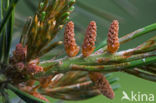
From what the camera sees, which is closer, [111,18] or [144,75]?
[144,75]

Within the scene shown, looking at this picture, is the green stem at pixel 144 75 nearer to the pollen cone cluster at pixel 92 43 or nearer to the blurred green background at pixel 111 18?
the pollen cone cluster at pixel 92 43

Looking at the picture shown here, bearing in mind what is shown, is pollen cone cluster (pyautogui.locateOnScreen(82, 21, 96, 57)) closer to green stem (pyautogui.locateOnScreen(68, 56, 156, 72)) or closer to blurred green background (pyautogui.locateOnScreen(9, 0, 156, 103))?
green stem (pyautogui.locateOnScreen(68, 56, 156, 72))

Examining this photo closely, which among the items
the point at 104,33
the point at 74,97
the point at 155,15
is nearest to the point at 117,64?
the point at 74,97

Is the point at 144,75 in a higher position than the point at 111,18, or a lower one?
lower

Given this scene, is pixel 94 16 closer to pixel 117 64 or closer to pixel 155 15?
pixel 117 64

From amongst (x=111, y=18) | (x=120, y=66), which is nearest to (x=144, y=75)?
(x=120, y=66)

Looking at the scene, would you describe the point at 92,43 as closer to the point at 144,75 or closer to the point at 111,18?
the point at 144,75
